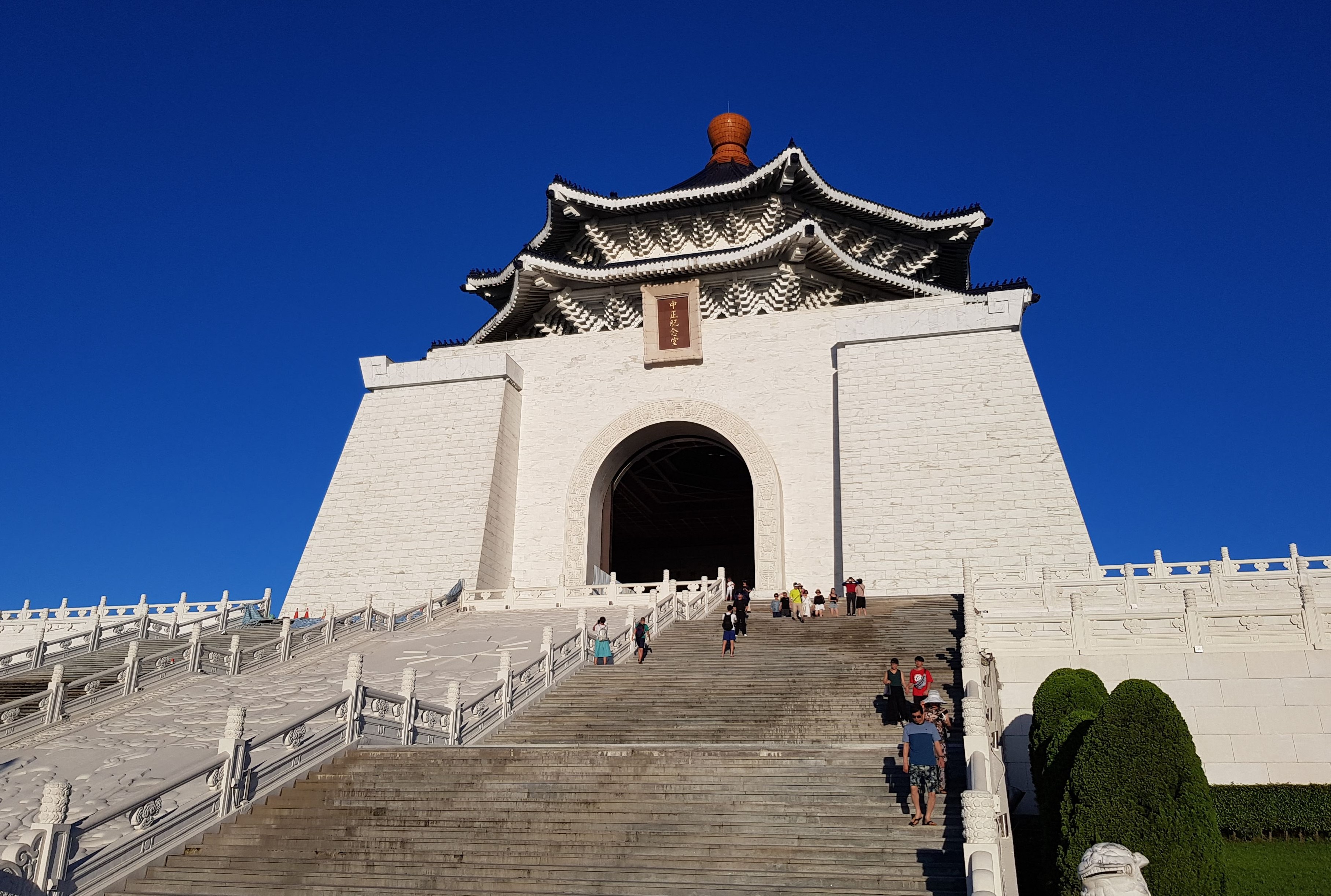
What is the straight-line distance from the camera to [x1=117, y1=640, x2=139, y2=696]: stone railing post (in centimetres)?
1422

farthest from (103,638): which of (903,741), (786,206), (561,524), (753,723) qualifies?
(786,206)

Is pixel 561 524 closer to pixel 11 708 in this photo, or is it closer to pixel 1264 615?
pixel 11 708

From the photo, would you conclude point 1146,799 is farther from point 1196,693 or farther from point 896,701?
point 1196,693

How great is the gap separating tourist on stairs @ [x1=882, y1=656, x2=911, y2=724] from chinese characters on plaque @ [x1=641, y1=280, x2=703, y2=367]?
1471 centimetres

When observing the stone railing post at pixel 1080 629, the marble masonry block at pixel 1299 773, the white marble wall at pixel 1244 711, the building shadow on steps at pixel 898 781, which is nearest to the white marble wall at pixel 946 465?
the stone railing post at pixel 1080 629

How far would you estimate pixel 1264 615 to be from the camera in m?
12.0

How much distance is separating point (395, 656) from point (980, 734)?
35.4 feet

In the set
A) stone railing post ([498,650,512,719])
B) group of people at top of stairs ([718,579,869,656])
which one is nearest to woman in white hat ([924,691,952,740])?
stone railing post ([498,650,512,719])

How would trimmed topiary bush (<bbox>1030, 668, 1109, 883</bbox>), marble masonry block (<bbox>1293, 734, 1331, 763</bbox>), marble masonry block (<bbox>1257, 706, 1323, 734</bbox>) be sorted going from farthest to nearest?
marble masonry block (<bbox>1257, 706, 1323, 734</bbox>) < marble masonry block (<bbox>1293, 734, 1331, 763</bbox>) < trimmed topiary bush (<bbox>1030, 668, 1109, 883</bbox>)

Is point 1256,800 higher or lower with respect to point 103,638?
lower

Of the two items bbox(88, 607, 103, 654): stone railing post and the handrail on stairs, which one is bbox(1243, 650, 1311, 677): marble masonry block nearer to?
the handrail on stairs

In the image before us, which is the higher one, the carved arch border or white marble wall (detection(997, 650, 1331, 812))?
the carved arch border

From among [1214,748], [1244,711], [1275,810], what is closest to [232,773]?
[1275,810]

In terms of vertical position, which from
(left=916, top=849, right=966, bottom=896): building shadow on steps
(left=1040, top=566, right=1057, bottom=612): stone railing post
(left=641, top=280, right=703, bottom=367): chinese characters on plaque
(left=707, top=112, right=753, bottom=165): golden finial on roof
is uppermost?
(left=707, top=112, right=753, bottom=165): golden finial on roof
